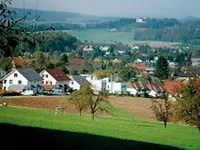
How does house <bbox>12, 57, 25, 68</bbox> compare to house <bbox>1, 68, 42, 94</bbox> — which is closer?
house <bbox>1, 68, 42, 94</bbox>

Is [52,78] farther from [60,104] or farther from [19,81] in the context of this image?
[60,104]

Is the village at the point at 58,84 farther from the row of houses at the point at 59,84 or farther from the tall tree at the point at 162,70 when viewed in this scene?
the tall tree at the point at 162,70

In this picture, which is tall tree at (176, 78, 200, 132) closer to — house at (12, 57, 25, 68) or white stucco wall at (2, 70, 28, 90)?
white stucco wall at (2, 70, 28, 90)

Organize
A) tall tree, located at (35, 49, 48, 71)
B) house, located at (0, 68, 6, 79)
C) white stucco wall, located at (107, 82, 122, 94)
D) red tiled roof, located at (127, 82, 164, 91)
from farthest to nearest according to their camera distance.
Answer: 1. red tiled roof, located at (127, 82, 164, 91)
2. white stucco wall, located at (107, 82, 122, 94)
3. tall tree, located at (35, 49, 48, 71)
4. house, located at (0, 68, 6, 79)

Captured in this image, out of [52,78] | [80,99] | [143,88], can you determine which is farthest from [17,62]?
[80,99]

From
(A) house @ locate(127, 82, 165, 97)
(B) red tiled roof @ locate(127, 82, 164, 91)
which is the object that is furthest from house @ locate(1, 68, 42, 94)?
(B) red tiled roof @ locate(127, 82, 164, 91)

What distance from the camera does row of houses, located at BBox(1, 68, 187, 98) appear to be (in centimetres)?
7269

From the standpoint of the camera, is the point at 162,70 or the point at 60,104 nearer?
the point at 60,104

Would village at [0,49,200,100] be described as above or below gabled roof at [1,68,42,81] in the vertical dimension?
below

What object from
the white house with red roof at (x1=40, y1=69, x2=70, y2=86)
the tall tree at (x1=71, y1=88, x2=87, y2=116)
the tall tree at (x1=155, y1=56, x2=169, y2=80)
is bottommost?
the tall tree at (x1=155, y1=56, x2=169, y2=80)

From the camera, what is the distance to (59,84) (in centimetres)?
8369

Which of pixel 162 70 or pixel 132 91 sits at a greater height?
pixel 132 91

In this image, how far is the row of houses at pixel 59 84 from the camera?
7269 centimetres

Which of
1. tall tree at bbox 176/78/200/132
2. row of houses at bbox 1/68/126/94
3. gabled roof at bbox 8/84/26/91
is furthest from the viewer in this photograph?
row of houses at bbox 1/68/126/94
